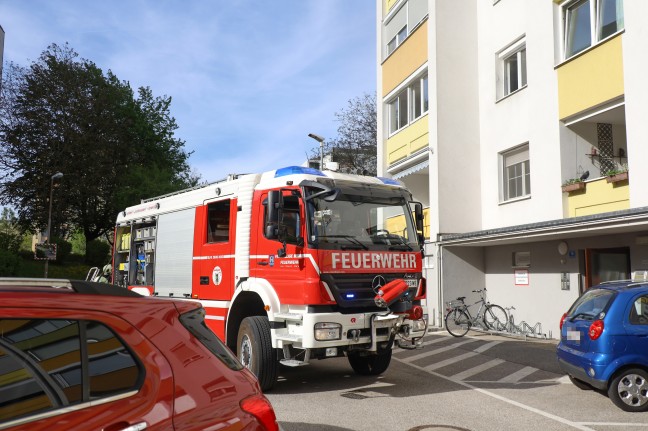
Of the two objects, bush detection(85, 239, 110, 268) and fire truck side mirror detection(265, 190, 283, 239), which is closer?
fire truck side mirror detection(265, 190, 283, 239)

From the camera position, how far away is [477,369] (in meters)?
10.6

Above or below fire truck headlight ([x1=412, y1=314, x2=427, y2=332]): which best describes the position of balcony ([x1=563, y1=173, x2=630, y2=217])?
above

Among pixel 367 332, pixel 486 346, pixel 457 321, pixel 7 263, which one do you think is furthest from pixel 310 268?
pixel 7 263

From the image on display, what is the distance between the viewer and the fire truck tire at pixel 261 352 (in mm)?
7840

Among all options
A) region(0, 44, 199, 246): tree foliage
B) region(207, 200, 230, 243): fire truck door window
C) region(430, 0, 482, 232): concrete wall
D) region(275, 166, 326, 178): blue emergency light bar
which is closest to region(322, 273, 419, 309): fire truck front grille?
region(275, 166, 326, 178): blue emergency light bar

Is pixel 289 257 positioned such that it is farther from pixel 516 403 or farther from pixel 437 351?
pixel 437 351

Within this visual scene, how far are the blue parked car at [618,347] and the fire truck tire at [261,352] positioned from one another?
12.9 ft

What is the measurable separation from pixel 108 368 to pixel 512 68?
1716 cm

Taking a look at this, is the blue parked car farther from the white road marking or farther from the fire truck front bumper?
the fire truck front bumper

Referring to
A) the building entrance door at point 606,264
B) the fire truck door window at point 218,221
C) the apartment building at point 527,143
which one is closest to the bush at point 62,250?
the apartment building at point 527,143

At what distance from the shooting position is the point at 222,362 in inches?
116

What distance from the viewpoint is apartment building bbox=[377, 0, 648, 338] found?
12.6m

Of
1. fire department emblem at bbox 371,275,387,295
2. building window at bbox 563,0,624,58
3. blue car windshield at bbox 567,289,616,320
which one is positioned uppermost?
building window at bbox 563,0,624,58

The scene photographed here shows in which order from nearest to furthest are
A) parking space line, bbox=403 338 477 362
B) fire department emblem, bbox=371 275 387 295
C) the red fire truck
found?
the red fire truck → fire department emblem, bbox=371 275 387 295 → parking space line, bbox=403 338 477 362
